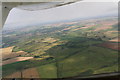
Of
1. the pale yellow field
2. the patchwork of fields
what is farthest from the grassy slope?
the pale yellow field

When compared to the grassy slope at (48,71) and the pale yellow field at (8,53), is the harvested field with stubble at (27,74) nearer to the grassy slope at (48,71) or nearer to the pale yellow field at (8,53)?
the grassy slope at (48,71)

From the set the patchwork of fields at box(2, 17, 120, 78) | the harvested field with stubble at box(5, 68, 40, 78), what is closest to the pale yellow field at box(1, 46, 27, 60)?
the patchwork of fields at box(2, 17, 120, 78)

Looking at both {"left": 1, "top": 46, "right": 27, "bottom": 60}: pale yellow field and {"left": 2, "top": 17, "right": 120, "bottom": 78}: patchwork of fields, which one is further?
{"left": 1, "top": 46, "right": 27, "bottom": 60}: pale yellow field

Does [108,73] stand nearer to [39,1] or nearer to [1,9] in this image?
[39,1]

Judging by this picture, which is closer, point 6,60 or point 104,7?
point 6,60

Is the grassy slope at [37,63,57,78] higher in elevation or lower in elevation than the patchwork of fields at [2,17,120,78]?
lower

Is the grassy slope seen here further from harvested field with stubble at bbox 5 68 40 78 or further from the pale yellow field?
the pale yellow field

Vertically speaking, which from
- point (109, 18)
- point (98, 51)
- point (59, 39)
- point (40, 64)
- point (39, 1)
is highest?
point (39, 1)

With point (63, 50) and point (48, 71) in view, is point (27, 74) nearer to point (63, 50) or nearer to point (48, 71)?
point (48, 71)

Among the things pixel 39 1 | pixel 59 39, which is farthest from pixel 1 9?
pixel 59 39

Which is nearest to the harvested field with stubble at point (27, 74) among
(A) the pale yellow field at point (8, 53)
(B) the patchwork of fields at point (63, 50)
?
(B) the patchwork of fields at point (63, 50)

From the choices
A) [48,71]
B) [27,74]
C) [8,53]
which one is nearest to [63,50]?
[48,71]
